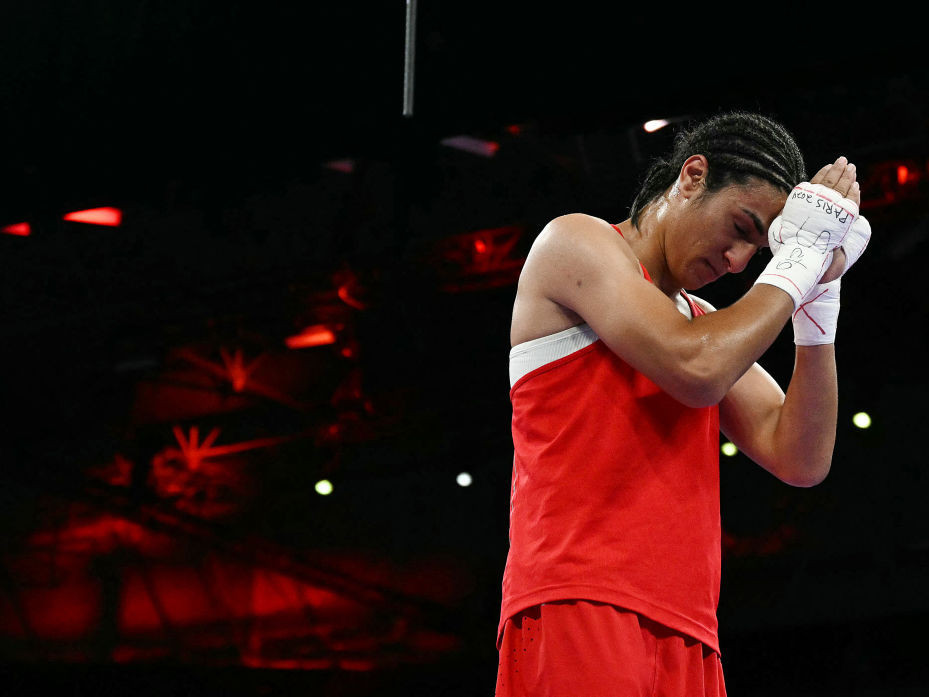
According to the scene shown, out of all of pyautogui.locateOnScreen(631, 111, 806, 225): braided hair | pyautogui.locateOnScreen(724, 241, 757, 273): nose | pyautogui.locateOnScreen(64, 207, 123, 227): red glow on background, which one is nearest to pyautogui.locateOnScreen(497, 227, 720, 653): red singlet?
pyautogui.locateOnScreen(724, 241, 757, 273): nose

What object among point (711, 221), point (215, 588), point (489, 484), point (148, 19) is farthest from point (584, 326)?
point (215, 588)

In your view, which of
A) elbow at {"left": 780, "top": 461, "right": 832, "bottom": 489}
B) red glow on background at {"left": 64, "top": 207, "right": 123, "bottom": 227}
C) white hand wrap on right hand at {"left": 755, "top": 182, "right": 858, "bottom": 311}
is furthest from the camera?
red glow on background at {"left": 64, "top": 207, "right": 123, "bottom": 227}

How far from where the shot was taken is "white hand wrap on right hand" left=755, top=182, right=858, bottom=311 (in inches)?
54.5

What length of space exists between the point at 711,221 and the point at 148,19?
2936 mm

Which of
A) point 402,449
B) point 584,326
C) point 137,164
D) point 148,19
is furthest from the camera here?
point 402,449

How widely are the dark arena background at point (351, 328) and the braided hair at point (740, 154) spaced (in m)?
1.88

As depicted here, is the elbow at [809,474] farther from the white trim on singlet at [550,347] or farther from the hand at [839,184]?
the white trim on singlet at [550,347]

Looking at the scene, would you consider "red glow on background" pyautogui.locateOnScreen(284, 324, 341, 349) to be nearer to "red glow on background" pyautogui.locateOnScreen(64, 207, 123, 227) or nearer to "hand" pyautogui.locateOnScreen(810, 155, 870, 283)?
"red glow on background" pyautogui.locateOnScreen(64, 207, 123, 227)

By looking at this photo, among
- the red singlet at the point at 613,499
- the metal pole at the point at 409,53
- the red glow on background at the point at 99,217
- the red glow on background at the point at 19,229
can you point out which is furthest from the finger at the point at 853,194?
the red glow on background at the point at 19,229

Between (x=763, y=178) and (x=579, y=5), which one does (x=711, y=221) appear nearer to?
(x=763, y=178)

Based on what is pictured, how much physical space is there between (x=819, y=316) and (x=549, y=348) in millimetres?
430

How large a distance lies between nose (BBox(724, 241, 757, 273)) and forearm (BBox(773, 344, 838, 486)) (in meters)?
0.19

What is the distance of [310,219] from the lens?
436 centimetres

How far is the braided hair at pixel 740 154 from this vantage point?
4.96 ft
